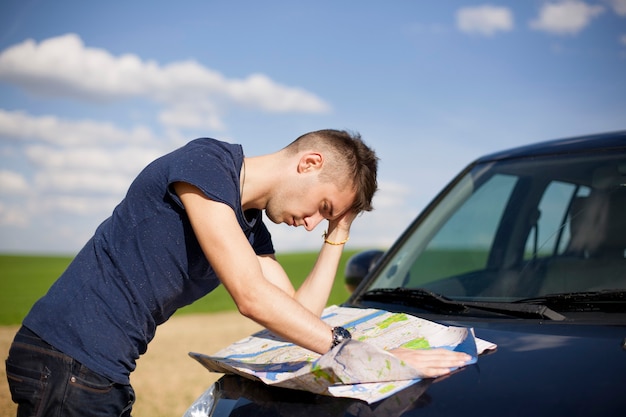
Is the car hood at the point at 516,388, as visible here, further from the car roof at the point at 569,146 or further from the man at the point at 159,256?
the car roof at the point at 569,146

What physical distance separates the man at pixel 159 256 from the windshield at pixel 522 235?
2.55 feet

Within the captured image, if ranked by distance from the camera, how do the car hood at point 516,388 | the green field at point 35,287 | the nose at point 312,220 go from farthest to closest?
the green field at point 35,287
the nose at point 312,220
the car hood at point 516,388

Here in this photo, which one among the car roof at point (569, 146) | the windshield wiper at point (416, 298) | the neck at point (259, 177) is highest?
the car roof at point (569, 146)

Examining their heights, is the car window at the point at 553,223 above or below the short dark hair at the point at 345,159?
below

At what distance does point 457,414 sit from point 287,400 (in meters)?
0.52

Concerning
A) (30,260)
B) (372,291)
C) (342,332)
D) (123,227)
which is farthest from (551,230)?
(30,260)

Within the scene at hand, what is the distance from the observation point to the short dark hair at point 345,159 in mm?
2135

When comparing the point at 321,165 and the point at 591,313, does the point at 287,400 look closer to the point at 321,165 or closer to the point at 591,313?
the point at 321,165

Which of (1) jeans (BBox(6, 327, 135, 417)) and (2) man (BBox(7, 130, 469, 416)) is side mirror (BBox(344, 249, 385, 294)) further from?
(1) jeans (BBox(6, 327, 135, 417))

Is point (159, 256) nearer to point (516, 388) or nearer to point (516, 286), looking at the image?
point (516, 388)

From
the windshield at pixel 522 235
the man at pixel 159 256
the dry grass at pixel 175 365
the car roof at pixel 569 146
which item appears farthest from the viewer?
the dry grass at pixel 175 365

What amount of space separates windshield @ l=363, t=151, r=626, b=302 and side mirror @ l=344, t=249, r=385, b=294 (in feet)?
0.44

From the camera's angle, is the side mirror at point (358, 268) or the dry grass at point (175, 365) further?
the dry grass at point (175, 365)

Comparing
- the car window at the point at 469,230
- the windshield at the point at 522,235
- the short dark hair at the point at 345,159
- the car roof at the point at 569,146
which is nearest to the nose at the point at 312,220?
the short dark hair at the point at 345,159
